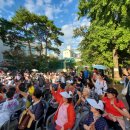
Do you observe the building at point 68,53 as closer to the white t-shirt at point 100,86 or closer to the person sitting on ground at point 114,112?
the white t-shirt at point 100,86

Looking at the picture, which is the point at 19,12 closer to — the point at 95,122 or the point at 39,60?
the point at 39,60

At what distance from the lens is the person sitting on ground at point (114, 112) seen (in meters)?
4.91

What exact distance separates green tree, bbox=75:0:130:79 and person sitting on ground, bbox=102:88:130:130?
1303 centimetres

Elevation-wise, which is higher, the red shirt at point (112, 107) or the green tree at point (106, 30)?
the green tree at point (106, 30)

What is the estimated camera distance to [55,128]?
4.92m

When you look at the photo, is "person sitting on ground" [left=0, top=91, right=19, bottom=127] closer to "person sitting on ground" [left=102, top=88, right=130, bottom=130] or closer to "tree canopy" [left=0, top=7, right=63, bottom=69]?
"person sitting on ground" [left=102, top=88, right=130, bottom=130]

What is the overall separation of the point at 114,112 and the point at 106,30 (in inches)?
740

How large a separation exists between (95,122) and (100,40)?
20.6 meters

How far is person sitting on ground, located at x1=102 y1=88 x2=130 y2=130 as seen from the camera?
491 cm

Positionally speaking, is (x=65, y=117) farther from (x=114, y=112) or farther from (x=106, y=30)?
(x=106, y=30)

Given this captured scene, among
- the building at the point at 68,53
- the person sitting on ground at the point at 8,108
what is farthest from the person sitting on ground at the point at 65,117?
the building at the point at 68,53

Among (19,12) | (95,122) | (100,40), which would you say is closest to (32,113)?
(95,122)

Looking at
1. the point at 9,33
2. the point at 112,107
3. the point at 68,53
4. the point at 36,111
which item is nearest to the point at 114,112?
the point at 112,107

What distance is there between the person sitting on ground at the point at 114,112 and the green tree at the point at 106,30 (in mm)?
13035
